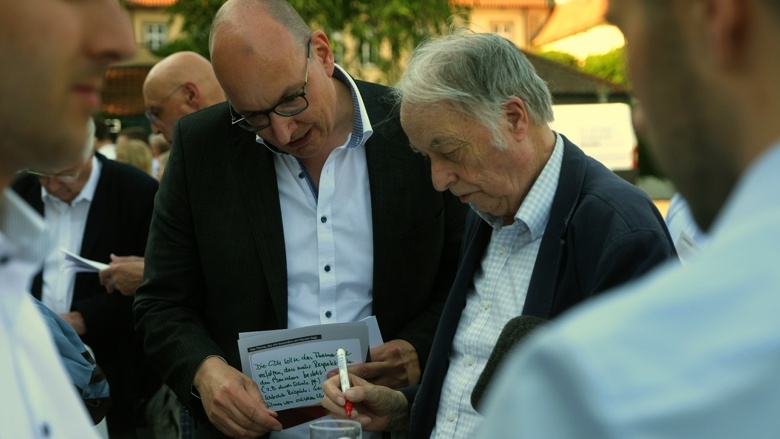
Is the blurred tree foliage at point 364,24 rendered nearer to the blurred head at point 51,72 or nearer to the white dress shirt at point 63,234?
the white dress shirt at point 63,234

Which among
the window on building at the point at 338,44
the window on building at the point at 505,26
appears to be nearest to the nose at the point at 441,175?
the window on building at the point at 338,44

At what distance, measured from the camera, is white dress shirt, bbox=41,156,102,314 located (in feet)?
16.4

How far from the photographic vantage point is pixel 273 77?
322 centimetres

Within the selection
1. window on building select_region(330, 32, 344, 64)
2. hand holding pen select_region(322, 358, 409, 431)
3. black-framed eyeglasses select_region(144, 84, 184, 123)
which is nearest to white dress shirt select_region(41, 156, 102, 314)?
black-framed eyeglasses select_region(144, 84, 184, 123)

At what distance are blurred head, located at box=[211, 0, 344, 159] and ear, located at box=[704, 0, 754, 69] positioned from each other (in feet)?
8.37

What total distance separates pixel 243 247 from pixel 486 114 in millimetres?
986

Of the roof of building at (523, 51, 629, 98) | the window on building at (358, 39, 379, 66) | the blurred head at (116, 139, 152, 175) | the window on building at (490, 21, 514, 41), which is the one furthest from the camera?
the window on building at (490, 21, 514, 41)

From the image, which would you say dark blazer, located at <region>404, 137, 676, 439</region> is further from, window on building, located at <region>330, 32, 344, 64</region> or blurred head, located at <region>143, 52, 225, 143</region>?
window on building, located at <region>330, 32, 344, 64</region>

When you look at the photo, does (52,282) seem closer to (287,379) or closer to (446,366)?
(287,379)

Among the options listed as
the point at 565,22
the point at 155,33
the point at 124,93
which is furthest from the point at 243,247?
the point at 155,33

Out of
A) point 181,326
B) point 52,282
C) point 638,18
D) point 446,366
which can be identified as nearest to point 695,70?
point 638,18

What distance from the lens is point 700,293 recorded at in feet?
2.13

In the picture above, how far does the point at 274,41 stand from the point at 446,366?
121 cm

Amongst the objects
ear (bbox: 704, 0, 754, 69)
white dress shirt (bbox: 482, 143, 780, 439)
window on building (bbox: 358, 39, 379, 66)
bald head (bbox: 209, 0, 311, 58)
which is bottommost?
window on building (bbox: 358, 39, 379, 66)
